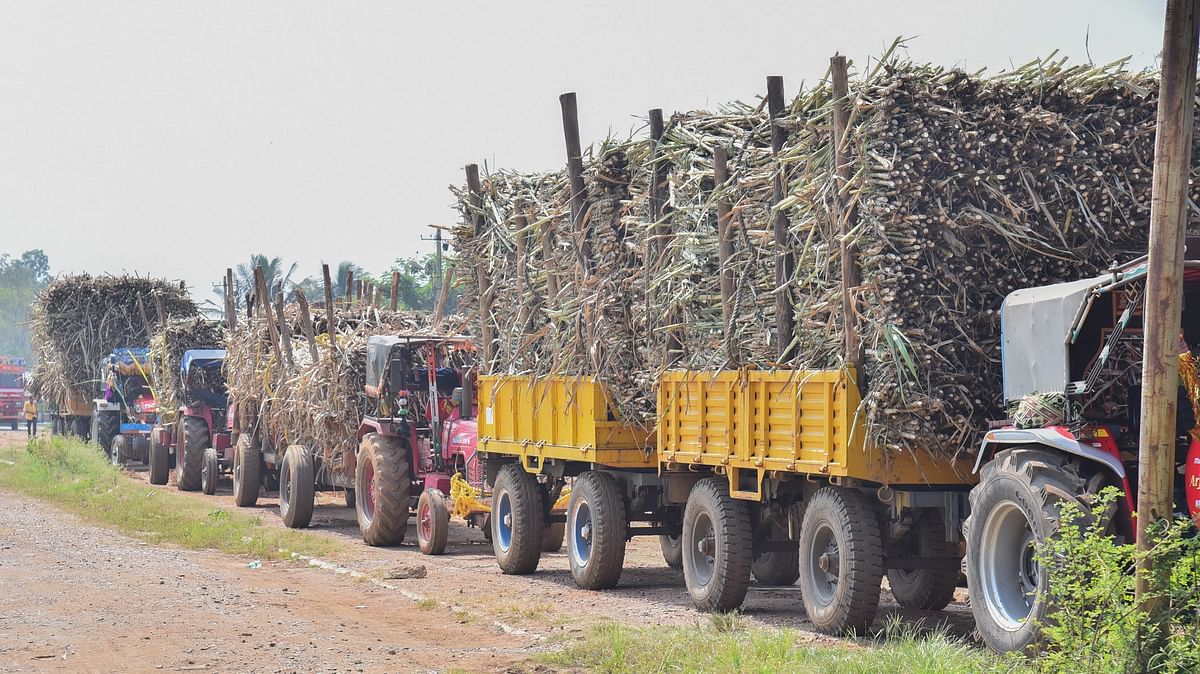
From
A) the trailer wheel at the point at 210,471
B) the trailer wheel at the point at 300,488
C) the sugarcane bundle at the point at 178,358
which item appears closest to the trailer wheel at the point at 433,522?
the trailer wheel at the point at 300,488

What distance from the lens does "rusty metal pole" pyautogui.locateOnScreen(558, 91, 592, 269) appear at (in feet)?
48.2

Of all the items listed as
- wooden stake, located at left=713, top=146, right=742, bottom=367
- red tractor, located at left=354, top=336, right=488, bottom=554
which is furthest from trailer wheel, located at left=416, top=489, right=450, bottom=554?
wooden stake, located at left=713, top=146, right=742, bottom=367

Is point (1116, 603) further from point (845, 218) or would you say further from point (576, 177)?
point (576, 177)

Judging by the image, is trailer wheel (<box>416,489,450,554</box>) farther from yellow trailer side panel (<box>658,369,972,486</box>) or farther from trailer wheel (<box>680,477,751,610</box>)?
trailer wheel (<box>680,477,751,610</box>)

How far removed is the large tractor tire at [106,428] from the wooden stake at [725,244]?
2441cm

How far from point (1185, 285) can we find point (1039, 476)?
139 cm

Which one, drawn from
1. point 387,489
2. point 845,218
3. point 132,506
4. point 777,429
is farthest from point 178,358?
point 845,218

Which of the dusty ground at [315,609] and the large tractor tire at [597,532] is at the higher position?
the large tractor tire at [597,532]

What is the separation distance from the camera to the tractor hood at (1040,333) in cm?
872

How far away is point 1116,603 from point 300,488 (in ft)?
49.8

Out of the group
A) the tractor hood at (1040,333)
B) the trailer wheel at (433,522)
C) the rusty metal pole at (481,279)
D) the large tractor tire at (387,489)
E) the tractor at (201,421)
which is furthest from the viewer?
the tractor at (201,421)

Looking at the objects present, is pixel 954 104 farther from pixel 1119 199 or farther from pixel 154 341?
pixel 154 341

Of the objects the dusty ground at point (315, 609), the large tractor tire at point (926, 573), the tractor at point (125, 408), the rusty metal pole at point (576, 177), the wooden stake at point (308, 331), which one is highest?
the rusty metal pole at point (576, 177)

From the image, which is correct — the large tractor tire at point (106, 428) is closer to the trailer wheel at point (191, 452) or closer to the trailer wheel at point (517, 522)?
the trailer wheel at point (191, 452)
